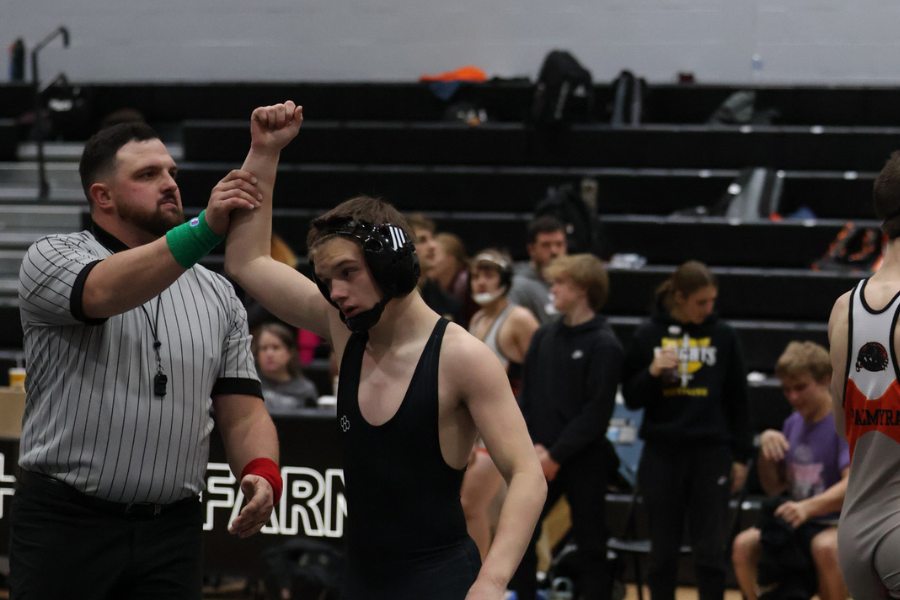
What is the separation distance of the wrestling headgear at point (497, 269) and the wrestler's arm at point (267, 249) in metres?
3.00

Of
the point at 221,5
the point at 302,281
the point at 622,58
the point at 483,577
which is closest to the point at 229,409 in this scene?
the point at 302,281

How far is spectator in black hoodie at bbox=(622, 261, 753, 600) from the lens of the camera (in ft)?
16.8

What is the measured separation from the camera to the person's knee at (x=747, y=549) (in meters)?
5.00

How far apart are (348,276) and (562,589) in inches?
140

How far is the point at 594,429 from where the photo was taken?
17.1ft

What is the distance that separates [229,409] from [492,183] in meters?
6.25

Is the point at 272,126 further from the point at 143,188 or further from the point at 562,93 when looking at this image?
the point at 562,93

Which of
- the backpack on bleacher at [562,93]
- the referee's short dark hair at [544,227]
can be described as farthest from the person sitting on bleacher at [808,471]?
the backpack on bleacher at [562,93]

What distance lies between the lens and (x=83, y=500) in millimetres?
2688

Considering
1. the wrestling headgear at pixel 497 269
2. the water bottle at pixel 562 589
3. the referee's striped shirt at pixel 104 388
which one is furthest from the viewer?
the wrestling headgear at pixel 497 269

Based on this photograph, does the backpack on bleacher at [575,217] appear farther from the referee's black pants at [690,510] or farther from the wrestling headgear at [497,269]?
the referee's black pants at [690,510]

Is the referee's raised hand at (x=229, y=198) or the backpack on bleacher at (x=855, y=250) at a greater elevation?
the referee's raised hand at (x=229, y=198)

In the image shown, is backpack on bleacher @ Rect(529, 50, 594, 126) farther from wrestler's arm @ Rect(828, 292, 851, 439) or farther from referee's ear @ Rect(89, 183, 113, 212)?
referee's ear @ Rect(89, 183, 113, 212)

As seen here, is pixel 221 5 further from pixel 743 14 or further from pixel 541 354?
pixel 541 354
